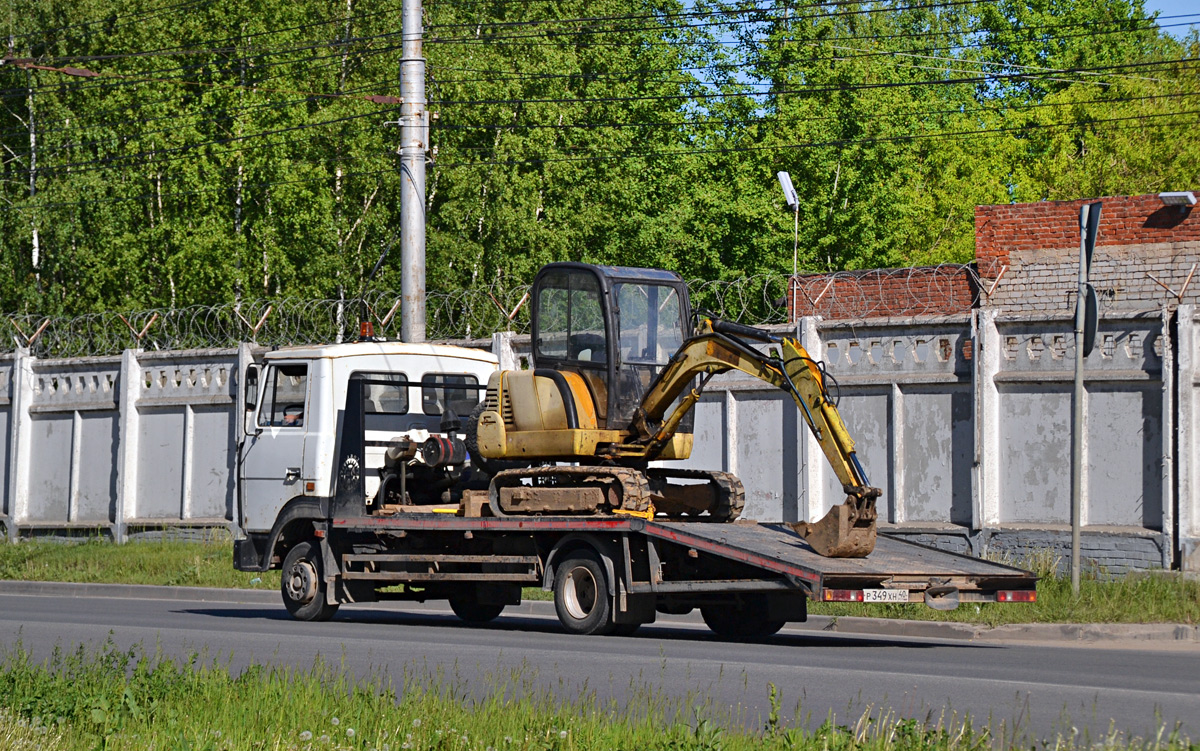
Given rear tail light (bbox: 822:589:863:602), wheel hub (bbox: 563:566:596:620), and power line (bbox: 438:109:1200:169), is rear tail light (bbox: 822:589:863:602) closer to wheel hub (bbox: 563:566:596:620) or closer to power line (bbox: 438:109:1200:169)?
A: wheel hub (bbox: 563:566:596:620)

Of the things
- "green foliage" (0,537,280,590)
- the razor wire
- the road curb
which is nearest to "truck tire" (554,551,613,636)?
the road curb

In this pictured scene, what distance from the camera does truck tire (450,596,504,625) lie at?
17.8 metres

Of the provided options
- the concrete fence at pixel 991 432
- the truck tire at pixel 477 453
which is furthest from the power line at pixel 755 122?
the truck tire at pixel 477 453

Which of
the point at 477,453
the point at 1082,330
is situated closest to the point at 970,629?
the point at 1082,330

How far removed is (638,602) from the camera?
1458cm

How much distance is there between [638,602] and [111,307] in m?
35.0

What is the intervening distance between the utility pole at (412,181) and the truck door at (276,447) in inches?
85.0

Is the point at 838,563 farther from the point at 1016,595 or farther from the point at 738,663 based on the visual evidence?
the point at 738,663

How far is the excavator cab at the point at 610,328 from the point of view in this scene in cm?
1590

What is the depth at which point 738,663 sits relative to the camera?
1183cm

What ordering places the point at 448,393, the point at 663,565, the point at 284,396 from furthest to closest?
the point at 448,393, the point at 284,396, the point at 663,565

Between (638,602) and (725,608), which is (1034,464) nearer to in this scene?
(725,608)

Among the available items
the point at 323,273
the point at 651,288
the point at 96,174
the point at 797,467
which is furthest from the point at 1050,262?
the point at 96,174

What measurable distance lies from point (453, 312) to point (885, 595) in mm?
12756
